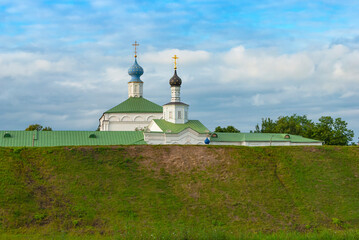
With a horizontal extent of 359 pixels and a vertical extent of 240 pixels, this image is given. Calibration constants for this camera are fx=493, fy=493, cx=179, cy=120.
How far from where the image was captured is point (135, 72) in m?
62.5

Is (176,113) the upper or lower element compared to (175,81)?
lower

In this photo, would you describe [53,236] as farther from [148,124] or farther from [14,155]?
[148,124]

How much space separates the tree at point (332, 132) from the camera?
60969 millimetres

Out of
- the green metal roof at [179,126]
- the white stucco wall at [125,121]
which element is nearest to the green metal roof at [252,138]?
the green metal roof at [179,126]

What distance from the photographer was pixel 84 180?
31.5m

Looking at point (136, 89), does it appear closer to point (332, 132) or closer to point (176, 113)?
point (176, 113)

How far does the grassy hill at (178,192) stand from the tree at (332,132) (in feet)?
75.9

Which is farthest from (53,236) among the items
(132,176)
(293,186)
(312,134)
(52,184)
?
(312,134)

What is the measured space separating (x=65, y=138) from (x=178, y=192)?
18.6 metres

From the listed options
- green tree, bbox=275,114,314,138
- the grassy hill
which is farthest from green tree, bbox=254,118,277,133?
the grassy hill

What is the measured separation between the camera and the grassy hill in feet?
88.9

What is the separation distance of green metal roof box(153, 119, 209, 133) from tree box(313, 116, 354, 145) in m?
17.9

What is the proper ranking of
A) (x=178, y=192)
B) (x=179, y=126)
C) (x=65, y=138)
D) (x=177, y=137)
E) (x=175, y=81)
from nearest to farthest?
1. (x=178, y=192)
2. (x=65, y=138)
3. (x=177, y=137)
4. (x=179, y=126)
5. (x=175, y=81)

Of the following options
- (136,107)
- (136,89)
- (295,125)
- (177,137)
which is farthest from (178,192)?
(295,125)
